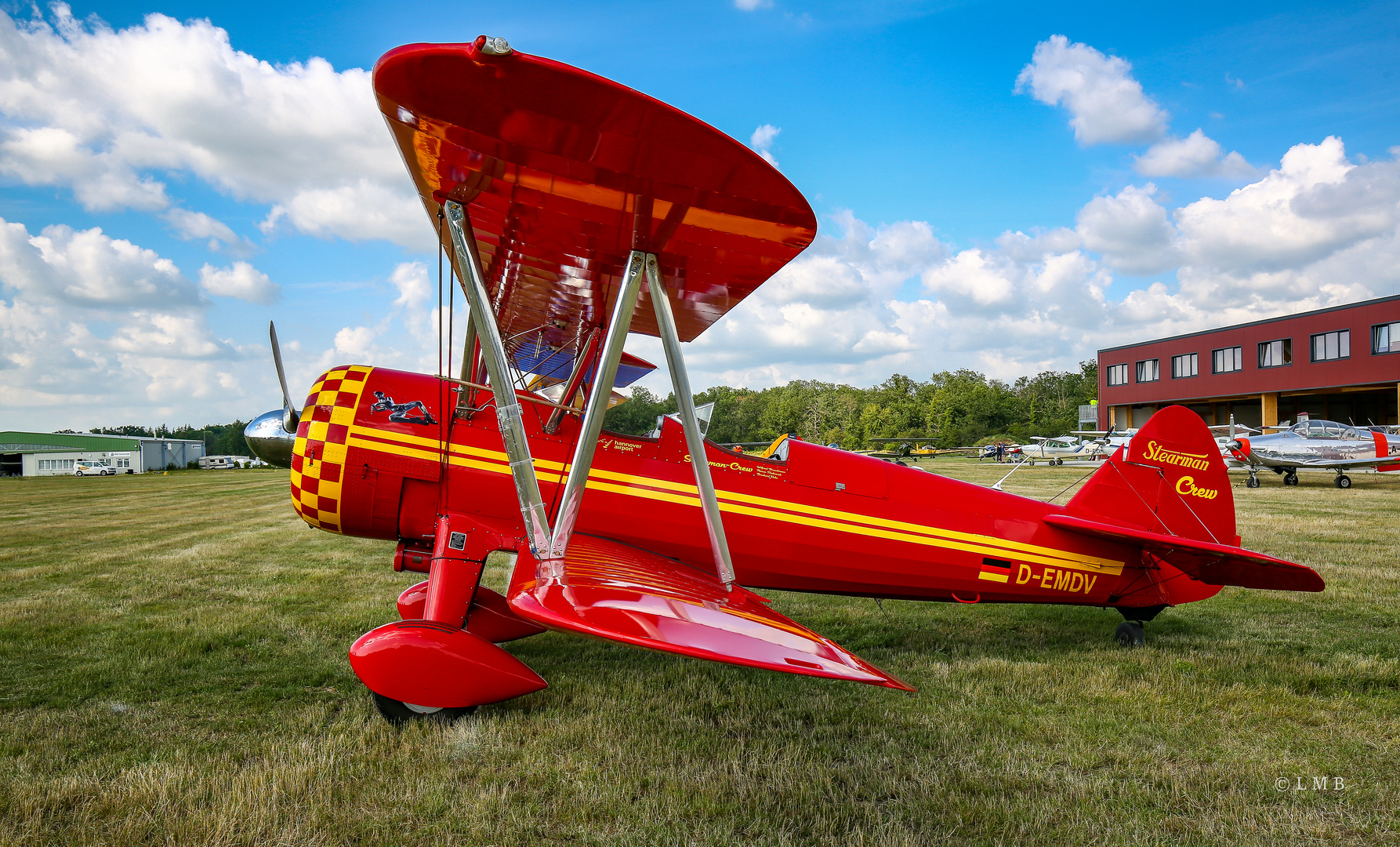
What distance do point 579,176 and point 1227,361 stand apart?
153 feet

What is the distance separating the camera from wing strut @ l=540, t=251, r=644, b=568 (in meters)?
3.13

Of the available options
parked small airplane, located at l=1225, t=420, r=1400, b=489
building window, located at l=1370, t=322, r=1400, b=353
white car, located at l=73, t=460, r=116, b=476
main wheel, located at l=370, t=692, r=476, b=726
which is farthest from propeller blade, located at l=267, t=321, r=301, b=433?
Answer: white car, located at l=73, t=460, r=116, b=476

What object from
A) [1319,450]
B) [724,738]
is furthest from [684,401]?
[1319,450]

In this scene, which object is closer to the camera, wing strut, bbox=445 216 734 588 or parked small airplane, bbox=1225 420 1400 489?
wing strut, bbox=445 216 734 588

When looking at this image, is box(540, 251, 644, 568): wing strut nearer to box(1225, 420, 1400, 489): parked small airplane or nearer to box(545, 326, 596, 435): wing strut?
box(545, 326, 596, 435): wing strut

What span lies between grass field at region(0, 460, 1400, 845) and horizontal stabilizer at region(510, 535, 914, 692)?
734 mm

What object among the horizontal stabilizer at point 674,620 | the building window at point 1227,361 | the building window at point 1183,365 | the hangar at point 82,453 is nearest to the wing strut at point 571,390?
the horizontal stabilizer at point 674,620

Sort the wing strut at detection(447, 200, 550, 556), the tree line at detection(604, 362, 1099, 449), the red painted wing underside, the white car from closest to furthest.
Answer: the red painted wing underside → the wing strut at detection(447, 200, 550, 556) → the white car → the tree line at detection(604, 362, 1099, 449)

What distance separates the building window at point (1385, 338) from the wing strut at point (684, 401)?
1617 inches

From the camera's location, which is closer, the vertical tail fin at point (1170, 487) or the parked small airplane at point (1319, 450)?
the vertical tail fin at point (1170, 487)

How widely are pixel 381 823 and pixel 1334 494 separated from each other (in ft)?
65.3

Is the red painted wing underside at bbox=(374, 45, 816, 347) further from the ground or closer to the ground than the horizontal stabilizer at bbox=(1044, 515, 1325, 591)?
further from the ground

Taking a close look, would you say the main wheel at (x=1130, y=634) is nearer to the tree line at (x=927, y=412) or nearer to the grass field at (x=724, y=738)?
the grass field at (x=724, y=738)

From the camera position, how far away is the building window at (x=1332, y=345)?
32.8m
